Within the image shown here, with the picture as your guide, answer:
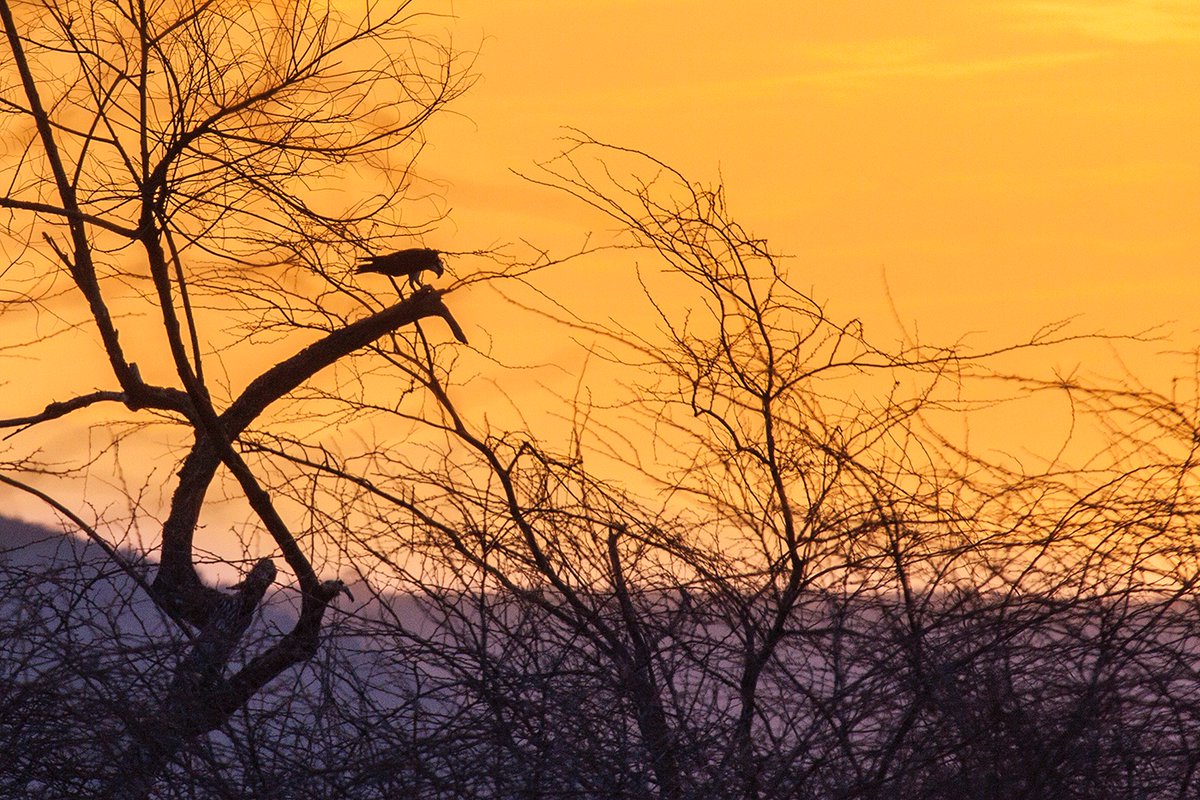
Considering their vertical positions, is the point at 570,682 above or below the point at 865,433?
below

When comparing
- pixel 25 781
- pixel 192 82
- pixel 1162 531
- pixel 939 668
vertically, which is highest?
pixel 192 82

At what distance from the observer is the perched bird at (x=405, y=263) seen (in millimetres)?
8148

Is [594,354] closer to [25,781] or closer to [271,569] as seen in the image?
[271,569]

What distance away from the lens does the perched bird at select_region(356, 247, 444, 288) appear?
8.15 meters

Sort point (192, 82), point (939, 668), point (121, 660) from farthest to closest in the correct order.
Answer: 1. point (192, 82)
2. point (121, 660)
3. point (939, 668)

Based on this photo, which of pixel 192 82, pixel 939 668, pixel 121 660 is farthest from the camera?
pixel 192 82

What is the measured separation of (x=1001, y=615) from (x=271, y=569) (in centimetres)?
363

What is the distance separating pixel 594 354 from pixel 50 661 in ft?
9.08

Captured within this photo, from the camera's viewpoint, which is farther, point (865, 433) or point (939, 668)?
point (865, 433)

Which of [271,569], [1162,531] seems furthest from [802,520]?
[271,569]

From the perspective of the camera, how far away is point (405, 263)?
8227 mm

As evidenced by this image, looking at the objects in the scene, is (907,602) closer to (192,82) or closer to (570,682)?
(570,682)

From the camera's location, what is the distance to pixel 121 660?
677 centimetres

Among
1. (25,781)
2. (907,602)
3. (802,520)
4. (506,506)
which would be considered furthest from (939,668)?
(25,781)
